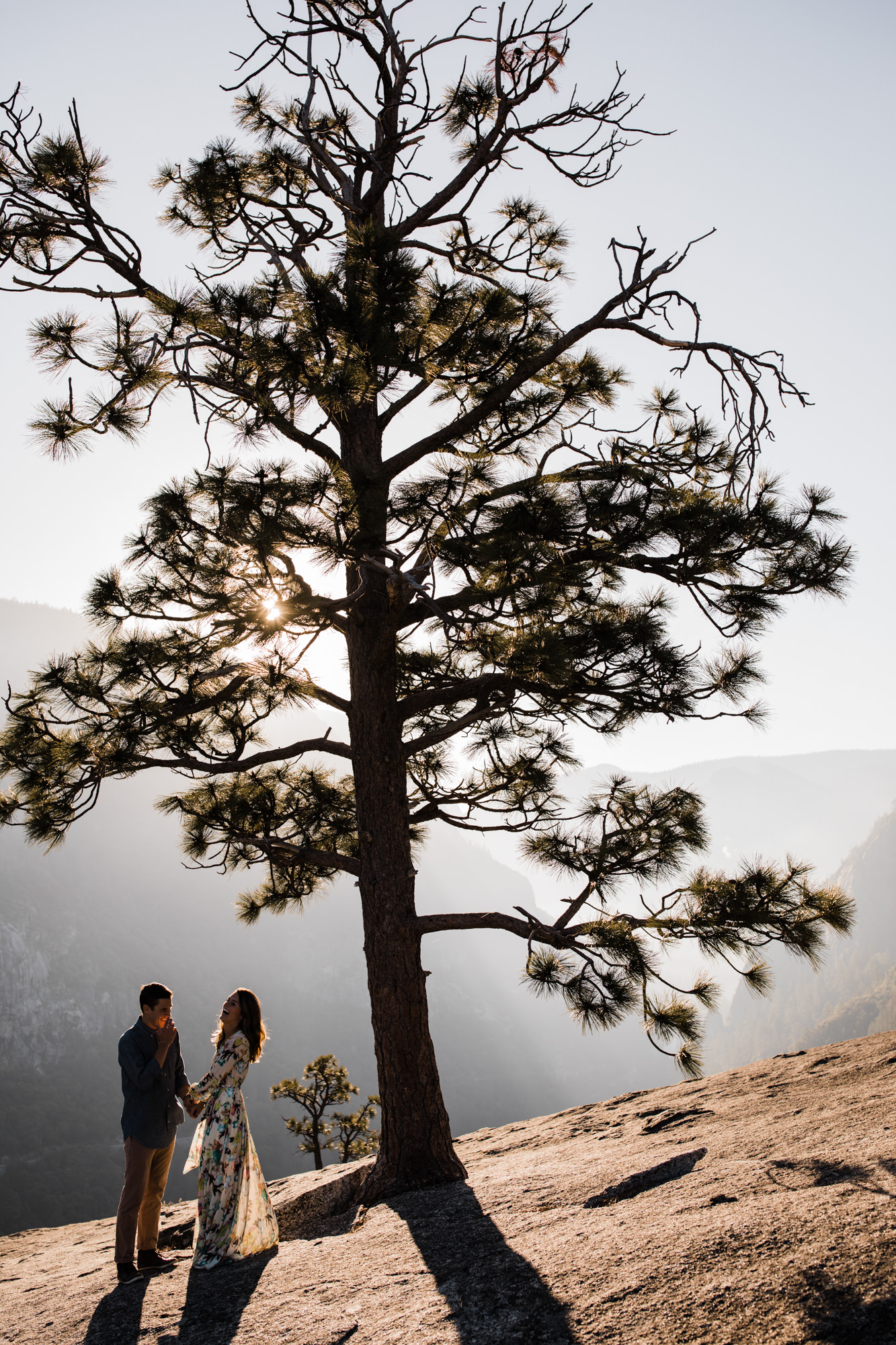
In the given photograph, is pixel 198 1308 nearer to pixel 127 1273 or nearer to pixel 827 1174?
pixel 127 1273

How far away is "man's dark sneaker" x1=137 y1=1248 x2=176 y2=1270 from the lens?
314cm

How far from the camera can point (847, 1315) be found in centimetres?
160

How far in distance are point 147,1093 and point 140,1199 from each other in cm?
41

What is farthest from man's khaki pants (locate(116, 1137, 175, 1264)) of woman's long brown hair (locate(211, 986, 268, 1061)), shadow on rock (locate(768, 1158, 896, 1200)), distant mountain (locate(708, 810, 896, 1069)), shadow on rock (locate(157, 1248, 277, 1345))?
distant mountain (locate(708, 810, 896, 1069))

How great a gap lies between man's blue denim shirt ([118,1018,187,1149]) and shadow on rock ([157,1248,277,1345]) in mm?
504

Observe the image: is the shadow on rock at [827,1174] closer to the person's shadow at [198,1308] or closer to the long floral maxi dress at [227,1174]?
the person's shadow at [198,1308]

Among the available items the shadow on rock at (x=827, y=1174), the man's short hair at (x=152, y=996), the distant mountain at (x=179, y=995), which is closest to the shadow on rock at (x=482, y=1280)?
the shadow on rock at (x=827, y=1174)

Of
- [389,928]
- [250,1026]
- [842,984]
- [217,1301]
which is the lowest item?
[842,984]

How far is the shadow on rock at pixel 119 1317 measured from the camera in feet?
8.02

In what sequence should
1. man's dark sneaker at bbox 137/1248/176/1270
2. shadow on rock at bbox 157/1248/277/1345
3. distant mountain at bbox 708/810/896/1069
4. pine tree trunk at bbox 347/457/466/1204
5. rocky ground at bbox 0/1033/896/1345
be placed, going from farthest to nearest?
1. distant mountain at bbox 708/810/896/1069
2. pine tree trunk at bbox 347/457/466/1204
3. man's dark sneaker at bbox 137/1248/176/1270
4. shadow on rock at bbox 157/1248/277/1345
5. rocky ground at bbox 0/1033/896/1345

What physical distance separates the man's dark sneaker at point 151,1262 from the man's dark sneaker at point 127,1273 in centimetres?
11

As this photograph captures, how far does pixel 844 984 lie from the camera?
4296 inches

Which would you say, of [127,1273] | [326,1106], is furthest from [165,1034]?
[326,1106]

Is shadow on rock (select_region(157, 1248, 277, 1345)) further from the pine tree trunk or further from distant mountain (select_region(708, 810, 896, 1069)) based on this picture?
distant mountain (select_region(708, 810, 896, 1069))
